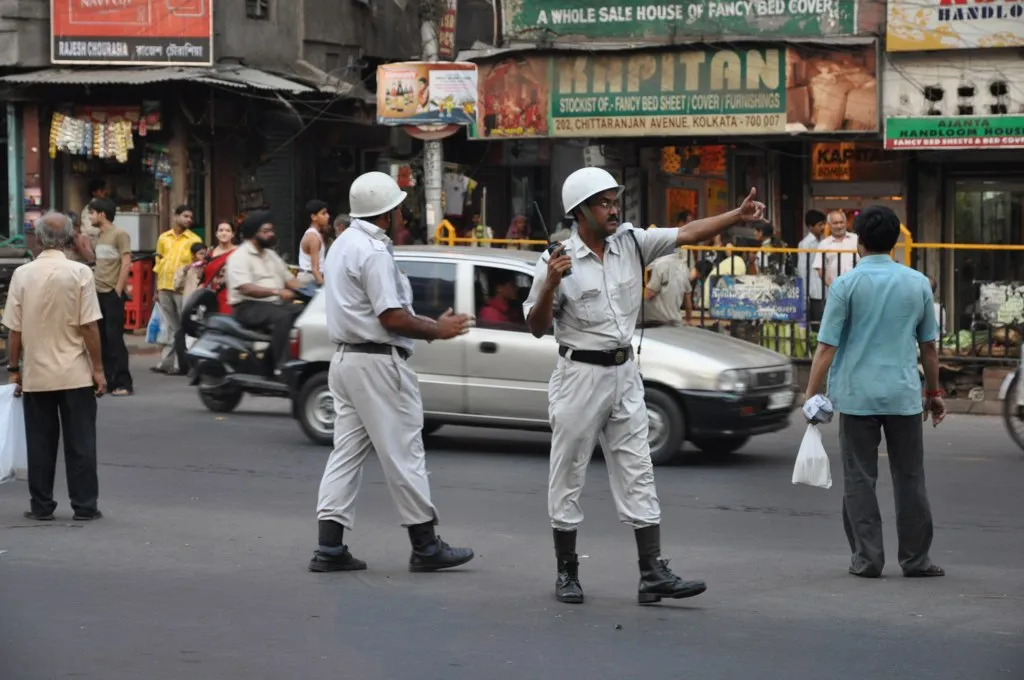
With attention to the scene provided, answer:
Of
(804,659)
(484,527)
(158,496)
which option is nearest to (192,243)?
(158,496)

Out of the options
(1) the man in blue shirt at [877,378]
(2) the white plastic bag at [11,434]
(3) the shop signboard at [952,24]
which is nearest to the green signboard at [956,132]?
(3) the shop signboard at [952,24]

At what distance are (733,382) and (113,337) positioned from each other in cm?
659

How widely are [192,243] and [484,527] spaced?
900 centimetres

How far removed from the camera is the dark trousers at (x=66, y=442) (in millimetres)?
9055

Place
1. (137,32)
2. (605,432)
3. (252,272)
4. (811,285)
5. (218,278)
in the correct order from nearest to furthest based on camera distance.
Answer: (605,432), (252,272), (218,278), (811,285), (137,32)

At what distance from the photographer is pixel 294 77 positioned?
920 inches

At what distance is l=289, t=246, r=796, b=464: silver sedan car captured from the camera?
452 inches

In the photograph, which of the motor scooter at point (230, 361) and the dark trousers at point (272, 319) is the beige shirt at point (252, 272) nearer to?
the dark trousers at point (272, 319)

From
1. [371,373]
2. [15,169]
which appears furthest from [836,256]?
[15,169]

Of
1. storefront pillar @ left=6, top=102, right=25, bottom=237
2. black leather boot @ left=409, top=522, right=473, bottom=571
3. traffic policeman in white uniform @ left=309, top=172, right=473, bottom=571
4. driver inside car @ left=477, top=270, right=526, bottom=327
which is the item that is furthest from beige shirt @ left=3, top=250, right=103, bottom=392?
storefront pillar @ left=6, top=102, right=25, bottom=237

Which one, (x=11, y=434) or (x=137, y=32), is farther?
(x=137, y=32)

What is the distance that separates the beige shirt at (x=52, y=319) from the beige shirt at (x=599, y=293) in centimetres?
324

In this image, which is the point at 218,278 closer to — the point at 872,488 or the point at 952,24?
the point at 952,24

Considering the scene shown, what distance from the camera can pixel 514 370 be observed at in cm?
1180
